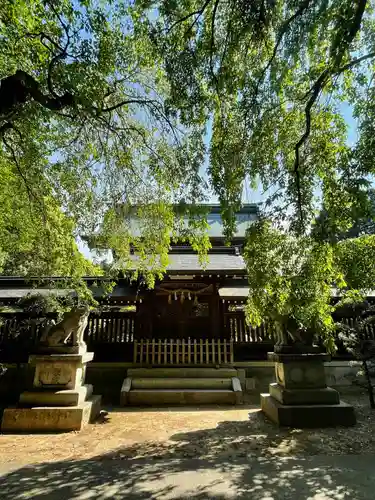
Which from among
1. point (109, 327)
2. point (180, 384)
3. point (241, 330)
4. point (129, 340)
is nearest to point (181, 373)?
point (180, 384)

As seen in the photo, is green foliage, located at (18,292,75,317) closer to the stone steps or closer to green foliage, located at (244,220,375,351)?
the stone steps

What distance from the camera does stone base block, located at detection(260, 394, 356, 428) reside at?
5280 mm

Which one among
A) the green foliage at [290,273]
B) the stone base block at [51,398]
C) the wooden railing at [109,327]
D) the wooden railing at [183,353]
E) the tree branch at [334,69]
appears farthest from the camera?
the wooden railing at [109,327]

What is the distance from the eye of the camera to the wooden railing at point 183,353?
9.04 m

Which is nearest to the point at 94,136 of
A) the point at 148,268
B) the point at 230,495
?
the point at 148,268

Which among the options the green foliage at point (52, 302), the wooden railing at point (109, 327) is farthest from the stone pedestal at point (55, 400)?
the wooden railing at point (109, 327)

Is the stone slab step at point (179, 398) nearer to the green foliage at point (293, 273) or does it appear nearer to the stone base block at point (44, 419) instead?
the stone base block at point (44, 419)

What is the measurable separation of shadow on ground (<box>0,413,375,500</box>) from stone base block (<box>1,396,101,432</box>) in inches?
60.3

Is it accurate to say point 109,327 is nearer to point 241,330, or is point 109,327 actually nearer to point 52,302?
point 52,302

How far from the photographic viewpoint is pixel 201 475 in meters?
3.44

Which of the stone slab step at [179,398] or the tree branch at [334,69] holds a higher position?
the tree branch at [334,69]

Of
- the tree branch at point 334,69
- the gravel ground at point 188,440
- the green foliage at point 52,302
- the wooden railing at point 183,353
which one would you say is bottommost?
the gravel ground at point 188,440

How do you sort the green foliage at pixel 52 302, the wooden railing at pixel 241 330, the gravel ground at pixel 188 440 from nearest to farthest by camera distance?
the gravel ground at pixel 188 440
the green foliage at pixel 52 302
the wooden railing at pixel 241 330

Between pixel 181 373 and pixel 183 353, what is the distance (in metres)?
0.61
